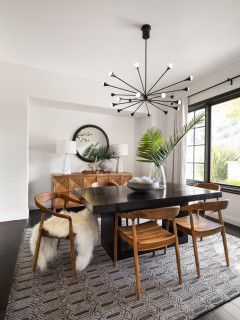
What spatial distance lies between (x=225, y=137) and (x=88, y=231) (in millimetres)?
3061

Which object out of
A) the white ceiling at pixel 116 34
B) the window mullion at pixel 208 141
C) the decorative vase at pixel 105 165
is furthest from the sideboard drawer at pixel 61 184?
the window mullion at pixel 208 141

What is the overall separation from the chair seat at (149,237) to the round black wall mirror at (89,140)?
2.86 metres

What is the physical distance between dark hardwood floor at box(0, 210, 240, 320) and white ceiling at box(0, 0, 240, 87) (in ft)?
8.94

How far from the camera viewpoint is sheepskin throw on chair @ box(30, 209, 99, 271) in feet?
6.10

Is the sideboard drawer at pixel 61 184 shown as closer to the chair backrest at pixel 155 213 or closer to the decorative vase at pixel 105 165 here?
the decorative vase at pixel 105 165

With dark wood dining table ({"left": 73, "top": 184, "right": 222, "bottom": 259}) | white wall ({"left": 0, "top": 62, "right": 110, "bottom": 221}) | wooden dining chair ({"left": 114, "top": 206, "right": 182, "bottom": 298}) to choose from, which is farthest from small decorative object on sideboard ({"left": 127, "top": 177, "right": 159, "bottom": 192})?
white wall ({"left": 0, "top": 62, "right": 110, "bottom": 221})

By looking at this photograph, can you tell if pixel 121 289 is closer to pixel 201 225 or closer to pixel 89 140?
pixel 201 225

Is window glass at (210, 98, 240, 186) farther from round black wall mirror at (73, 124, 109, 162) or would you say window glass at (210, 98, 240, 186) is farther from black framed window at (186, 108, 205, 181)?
round black wall mirror at (73, 124, 109, 162)

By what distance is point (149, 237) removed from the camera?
5.89ft

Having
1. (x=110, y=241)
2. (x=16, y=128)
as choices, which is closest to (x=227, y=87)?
(x=110, y=241)

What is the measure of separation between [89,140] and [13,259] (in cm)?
297

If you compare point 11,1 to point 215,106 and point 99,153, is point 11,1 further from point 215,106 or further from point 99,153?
point 215,106

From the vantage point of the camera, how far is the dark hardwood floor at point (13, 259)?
1452 millimetres

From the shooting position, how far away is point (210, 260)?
86.0 inches
